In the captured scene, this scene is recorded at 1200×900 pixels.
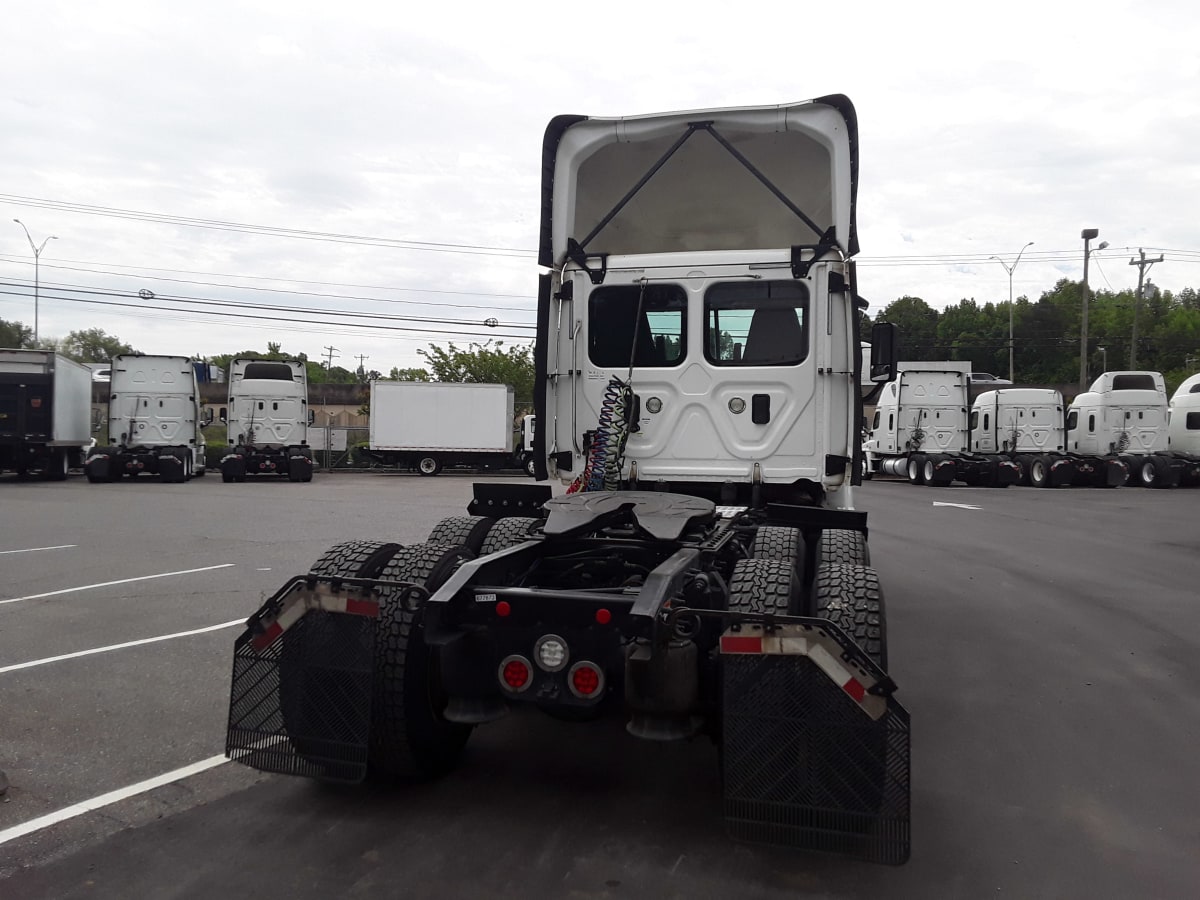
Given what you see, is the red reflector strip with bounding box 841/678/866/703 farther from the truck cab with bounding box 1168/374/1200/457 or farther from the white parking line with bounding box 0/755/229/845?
the truck cab with bounding box 1168/374/1200/457

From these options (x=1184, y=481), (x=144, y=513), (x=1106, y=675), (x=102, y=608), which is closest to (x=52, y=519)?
(x=144, y=513)

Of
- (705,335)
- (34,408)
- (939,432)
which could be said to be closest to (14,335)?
(34,408)

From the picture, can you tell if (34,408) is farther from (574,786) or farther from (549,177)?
(574,786)

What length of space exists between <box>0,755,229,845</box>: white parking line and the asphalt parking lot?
0.05ft

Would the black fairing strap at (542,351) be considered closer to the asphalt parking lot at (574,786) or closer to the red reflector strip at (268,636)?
the asphalt parking lot at (574,786)

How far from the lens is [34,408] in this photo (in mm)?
25484

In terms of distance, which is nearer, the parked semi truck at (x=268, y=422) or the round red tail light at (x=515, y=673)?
the round red tail light at (x=515, y=673)

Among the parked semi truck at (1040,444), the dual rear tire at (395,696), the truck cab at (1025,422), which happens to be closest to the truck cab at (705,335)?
the dual rear tire at (395,696)

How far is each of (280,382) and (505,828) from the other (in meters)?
27.5

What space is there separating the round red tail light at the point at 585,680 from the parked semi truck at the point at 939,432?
2650 cm

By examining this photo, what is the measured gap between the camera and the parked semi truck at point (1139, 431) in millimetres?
27594

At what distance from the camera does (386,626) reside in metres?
3.66

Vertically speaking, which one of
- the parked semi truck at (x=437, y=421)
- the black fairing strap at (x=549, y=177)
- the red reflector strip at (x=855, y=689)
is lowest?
the red reflector strip at (x=855, y=689)

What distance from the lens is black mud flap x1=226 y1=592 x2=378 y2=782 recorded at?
3.57m
